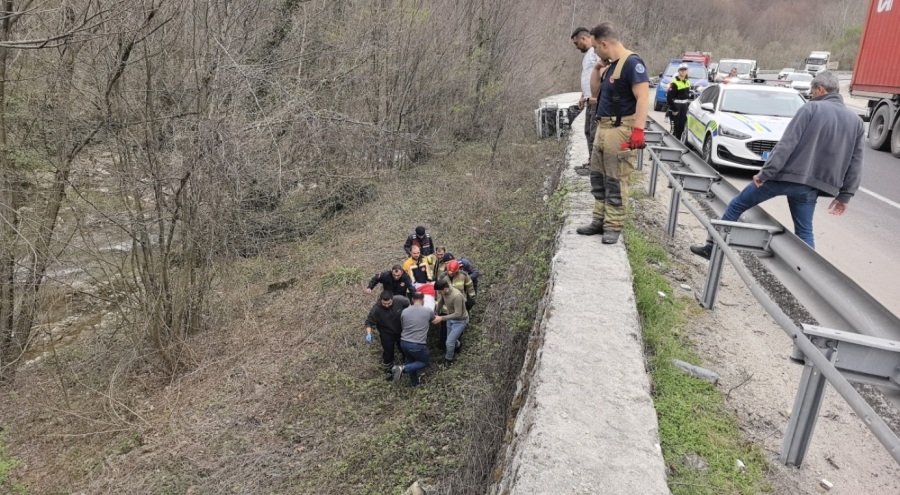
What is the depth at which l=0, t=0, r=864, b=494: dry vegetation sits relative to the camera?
5.75 metres

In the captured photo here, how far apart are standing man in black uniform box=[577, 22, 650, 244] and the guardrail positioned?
28.5 inches

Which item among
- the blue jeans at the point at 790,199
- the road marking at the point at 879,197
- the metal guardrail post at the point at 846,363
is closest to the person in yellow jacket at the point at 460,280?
the blue jeans at the point at 790,199

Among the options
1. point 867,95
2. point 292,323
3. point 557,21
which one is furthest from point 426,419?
point 557,21

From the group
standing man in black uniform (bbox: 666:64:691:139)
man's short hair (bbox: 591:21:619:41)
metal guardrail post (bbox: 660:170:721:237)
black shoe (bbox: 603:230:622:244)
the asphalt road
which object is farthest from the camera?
standing man in black uniform (bbox: 666:64:691:139)

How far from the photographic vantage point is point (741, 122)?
9383 mm

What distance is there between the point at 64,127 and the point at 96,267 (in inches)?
84.8

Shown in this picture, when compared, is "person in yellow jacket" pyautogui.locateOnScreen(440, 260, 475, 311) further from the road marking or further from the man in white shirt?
the road marking

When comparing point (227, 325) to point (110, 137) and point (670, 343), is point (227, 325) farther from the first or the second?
point (670, 343)

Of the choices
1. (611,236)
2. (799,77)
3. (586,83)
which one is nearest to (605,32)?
(611,236)

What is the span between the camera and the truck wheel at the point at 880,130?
40.7 feet

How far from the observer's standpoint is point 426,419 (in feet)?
19.2

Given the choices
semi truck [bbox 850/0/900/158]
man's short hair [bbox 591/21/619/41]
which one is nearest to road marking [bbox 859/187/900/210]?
semi truck [bbox 850/0/900/158]

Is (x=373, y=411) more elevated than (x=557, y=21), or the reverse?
(x=557, y=21)

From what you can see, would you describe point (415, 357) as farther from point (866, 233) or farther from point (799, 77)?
point (799, 77)
